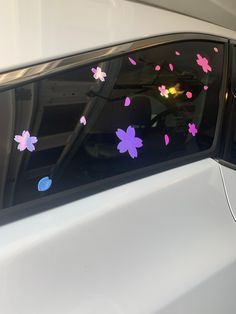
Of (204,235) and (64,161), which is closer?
(64,161)

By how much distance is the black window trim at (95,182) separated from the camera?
0.97 metres

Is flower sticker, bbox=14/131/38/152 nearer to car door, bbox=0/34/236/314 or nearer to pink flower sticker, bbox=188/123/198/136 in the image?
car door, bbox=0/34/236/314

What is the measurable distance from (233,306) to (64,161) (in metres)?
0.77

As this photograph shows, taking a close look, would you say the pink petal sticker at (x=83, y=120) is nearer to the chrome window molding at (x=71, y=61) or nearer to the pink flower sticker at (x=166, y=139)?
the chrome window molding at (x=71, y=61)

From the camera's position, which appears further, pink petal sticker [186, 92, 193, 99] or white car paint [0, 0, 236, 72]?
pink petal sticker [186, 92, 193, 99]

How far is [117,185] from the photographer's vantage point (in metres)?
1.13

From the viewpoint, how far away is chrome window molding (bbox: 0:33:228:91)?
981 millimetres

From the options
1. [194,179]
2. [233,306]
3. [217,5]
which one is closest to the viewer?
[194,179]

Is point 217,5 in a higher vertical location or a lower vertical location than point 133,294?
higher

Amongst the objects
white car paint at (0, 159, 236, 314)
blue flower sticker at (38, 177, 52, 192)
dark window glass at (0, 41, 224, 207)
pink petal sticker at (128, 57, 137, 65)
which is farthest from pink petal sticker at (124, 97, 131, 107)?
blue flower sticker at (38, 177, 52, 192)

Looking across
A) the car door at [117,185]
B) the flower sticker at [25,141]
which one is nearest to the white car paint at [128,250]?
the car door at [117,185]

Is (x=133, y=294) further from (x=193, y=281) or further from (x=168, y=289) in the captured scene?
(x=193, y=281)

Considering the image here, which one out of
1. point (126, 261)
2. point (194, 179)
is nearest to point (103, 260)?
point (126, 261)

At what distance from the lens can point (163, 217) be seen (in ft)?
3.93
